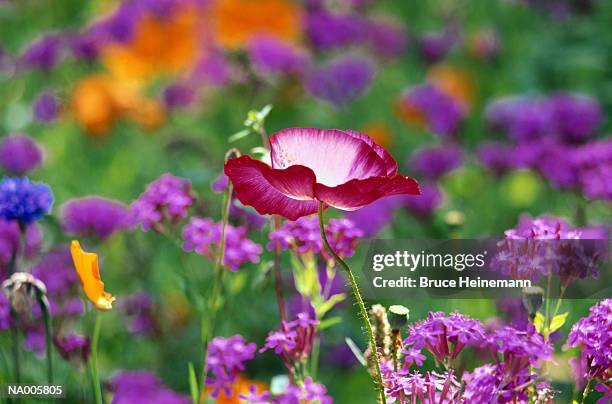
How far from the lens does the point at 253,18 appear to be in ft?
9.77

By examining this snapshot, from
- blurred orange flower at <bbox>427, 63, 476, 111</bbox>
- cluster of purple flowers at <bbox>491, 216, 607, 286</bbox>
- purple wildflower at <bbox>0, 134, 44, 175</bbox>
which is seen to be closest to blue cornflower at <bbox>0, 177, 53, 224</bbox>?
cluster of purple flowers at <bbox>491, 216, 607, 286</bbox>

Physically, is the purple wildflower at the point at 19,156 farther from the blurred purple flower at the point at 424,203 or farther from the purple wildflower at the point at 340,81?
the purple wildflower at the point at 340,81

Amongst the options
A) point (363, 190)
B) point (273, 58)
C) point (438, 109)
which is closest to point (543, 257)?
point (363, 190)

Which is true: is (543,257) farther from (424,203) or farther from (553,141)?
(553,141)

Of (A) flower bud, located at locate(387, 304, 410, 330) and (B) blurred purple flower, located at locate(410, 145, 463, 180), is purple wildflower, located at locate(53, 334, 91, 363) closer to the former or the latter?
(A) flower bud, located at locate(387, 304, 410, 330)

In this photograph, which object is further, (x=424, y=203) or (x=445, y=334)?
(x=424, y=203)

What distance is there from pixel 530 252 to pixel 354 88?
4.59 ft

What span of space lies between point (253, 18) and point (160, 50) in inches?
18.7

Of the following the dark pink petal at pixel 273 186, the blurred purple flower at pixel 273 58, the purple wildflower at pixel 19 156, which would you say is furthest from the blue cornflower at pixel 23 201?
the blurred purple flower at pixel 273 58

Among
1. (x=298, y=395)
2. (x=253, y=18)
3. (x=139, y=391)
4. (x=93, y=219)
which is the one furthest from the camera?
(x=253, y=18)

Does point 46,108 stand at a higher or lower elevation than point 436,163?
higher

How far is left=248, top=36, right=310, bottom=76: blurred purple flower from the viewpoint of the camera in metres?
1.91

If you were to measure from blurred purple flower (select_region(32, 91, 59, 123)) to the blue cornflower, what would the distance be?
3.24 ft

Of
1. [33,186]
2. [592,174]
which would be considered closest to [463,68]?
[592,174]
